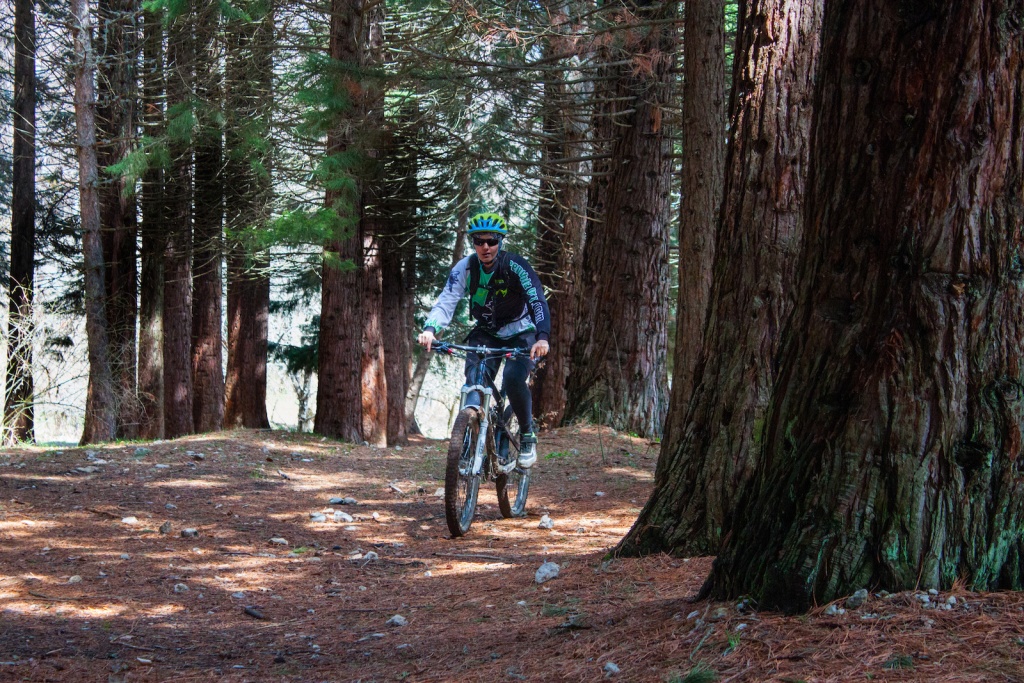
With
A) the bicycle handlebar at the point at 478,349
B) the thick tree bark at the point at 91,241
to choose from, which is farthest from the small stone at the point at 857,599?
the thick tree bark at the point at 91,241

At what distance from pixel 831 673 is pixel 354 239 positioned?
12589 mm

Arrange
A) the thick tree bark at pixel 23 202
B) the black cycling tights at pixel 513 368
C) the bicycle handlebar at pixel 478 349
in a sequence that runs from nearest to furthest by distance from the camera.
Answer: the bicycle handlebar at pixel 478 349
the black cycling tights at pixel 513 368
the thick tree bark at pixel 23 202

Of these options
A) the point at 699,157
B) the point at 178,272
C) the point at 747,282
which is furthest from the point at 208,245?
the point at 747,282

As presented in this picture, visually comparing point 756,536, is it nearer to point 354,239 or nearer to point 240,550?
point 240,550

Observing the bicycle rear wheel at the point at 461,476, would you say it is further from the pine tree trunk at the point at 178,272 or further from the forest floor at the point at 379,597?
the pine tree trunk at the point at 178,272

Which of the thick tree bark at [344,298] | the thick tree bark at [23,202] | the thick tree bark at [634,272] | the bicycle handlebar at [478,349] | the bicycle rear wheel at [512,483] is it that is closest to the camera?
the bicycle handlebar at [478,349]

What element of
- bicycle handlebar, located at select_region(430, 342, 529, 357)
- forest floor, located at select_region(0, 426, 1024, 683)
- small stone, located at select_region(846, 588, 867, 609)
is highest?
bicycle handlebar, located at select_region(430, 342, 529, 357)

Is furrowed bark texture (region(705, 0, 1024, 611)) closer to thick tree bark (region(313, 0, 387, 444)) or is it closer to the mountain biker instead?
the mountain biker

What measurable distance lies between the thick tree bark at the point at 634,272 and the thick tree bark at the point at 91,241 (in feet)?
28.8

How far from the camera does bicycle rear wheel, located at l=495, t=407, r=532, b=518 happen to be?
715 centimetres

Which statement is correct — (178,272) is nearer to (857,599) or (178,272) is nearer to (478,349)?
(478,349)

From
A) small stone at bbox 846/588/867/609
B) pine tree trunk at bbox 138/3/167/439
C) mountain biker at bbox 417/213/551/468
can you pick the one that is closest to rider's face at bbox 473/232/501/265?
mountain biker at bbox 417/213/551/468

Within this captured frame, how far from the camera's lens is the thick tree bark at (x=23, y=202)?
16891 millimetres

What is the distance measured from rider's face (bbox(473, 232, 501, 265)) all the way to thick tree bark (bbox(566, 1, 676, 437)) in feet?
13.6
